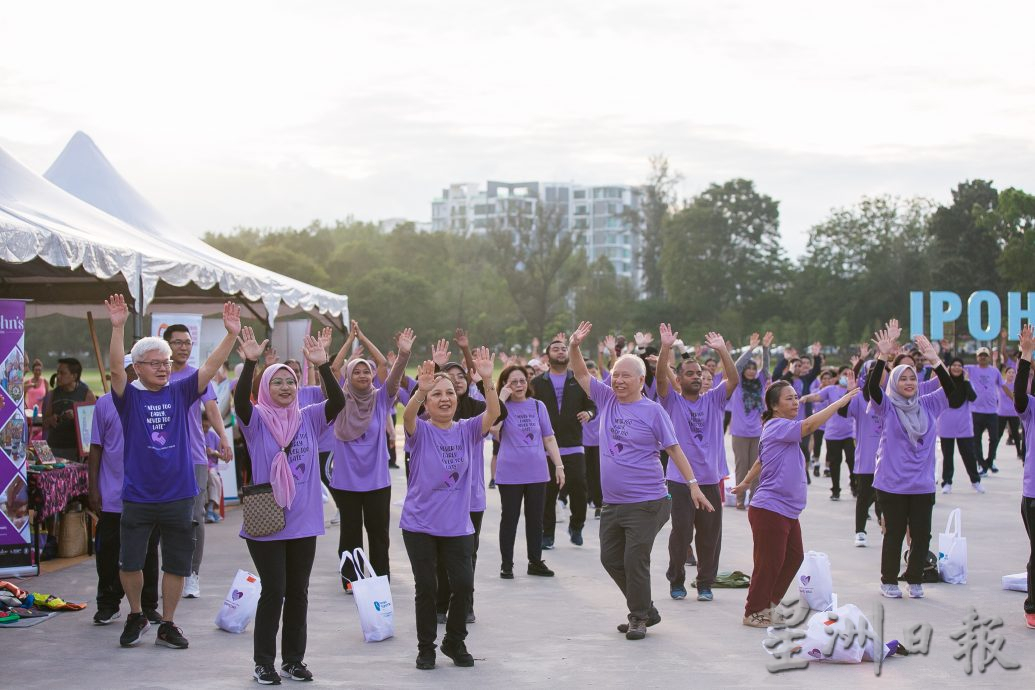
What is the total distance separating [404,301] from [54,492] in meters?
62.3

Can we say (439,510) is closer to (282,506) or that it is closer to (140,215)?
(282,506)

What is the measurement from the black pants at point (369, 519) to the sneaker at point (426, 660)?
174 cm

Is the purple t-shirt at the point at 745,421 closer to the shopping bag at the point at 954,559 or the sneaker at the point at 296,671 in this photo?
the shopping bag at the point at 954,559

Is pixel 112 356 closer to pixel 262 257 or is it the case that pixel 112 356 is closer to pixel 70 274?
pixel 70 274

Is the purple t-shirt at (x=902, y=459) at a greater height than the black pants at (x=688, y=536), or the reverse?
the purple t-shirt at (x=902, y=459)

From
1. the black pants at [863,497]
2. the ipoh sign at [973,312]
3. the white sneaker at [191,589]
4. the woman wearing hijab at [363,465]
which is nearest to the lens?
the woman wearing hijab at [363,465]

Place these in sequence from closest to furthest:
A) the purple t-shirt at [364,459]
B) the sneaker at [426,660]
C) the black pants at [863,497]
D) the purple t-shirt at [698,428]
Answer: the sneaker at [426,660], the purple t-shirt at [364,459], the purple t-shirt at [698,428], the black pants at [863,497]

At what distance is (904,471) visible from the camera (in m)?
8.87

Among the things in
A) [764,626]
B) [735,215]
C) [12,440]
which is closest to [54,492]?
[12,440]

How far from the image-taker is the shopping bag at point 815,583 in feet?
26.9

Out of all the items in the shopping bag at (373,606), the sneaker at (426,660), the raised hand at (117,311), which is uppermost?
the raised hand at (117,311)

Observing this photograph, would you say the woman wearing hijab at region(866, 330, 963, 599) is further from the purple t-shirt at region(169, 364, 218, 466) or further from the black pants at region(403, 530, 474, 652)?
the purple t-shirt at region(169, 364, 218, 466)

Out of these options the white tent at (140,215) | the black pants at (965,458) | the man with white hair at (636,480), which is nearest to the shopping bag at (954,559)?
the man with white hair at (636,480)

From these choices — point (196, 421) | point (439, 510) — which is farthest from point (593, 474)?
point (439, 510)
